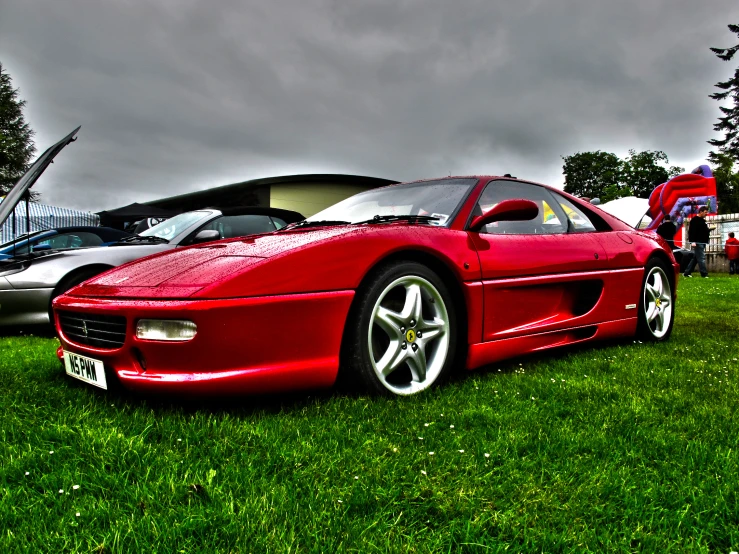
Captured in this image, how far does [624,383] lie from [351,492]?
1.73 m

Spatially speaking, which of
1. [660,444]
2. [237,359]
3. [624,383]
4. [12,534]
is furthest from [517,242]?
[12,534]

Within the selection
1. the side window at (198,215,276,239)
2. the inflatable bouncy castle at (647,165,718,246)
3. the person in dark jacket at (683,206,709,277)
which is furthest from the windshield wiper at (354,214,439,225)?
the inflatable bouncy castle at (647,165,718,246)

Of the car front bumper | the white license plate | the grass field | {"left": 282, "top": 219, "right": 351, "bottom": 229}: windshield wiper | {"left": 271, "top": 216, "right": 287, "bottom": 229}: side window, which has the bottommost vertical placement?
the grass field

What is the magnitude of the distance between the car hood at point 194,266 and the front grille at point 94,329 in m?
0.11

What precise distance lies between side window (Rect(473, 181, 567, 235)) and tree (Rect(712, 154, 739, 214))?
42.3 meters

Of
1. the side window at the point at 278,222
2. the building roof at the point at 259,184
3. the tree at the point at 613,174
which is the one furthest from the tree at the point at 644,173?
the side window at the point at 278,222

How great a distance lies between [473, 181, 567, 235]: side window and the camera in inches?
116

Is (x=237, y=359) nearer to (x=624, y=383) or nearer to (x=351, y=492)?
(x=351, y=492)

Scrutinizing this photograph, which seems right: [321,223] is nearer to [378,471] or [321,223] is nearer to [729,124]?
[378,471]

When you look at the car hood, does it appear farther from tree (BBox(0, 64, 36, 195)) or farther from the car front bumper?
tree (BBox(0, 64, 36, 195))

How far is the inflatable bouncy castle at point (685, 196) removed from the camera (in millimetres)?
15438

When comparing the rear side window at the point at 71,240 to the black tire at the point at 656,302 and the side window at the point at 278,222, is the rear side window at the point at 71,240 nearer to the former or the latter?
the side window at the point at 278,222

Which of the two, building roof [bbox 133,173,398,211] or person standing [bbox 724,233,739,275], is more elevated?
building roof [bbox 133,173,398,211]

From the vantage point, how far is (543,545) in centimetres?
119
